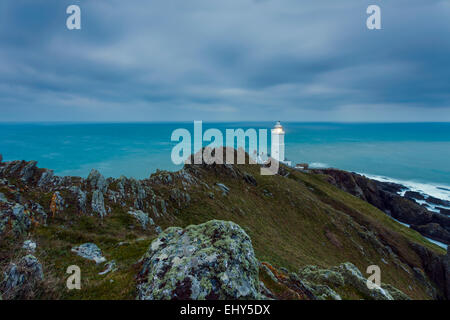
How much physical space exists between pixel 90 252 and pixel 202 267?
37.0ft

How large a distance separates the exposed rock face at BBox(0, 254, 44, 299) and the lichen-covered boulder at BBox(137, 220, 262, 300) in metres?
4.31

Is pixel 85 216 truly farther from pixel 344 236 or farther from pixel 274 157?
pixel 274 157

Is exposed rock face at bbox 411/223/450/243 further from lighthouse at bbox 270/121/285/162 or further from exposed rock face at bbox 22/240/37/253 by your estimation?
exposed rock face at bbox 22/240/37/253

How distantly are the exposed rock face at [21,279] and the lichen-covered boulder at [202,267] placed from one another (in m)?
4.31

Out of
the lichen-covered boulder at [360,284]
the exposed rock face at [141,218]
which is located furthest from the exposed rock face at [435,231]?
the exposed rock face at [141,218]

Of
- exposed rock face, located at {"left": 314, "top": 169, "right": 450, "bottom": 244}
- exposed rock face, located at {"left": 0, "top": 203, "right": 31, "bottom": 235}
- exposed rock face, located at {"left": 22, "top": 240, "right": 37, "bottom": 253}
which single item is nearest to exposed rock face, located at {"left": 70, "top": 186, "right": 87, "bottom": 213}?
exposed rock face, located at {"left": 0, "top": 203, "right": 31, "bottom": 235}

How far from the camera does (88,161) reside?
189 m

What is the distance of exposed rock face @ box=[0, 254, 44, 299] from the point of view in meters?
8.19

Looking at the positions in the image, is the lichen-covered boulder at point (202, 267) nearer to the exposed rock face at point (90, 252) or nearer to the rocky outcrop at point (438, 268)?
the exposed rock face at point (90, 252)

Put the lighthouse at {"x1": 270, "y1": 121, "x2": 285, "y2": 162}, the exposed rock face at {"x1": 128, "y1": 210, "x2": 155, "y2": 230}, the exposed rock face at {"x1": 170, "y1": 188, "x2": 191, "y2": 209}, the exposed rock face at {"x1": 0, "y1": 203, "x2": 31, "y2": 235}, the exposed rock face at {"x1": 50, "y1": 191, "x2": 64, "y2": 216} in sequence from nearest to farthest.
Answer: the exposed rock face at {"x1": 0, "y1": 203, "x2": 31, "y2": 235} < the exposed rock face at {"x1": 50, "y1": 191, "x2": 64, "y2": 216} < the exposed rock face at {"x1": 128, "y1": 210, "x2": 155, "y2": 230} < the exposed rock face at {"x1": 170, "y1": 188, "x2": 191, "y2": 209} < the lighthouse at {"x1": 270, "y1": 121, "x2": 285, "y2": 162}

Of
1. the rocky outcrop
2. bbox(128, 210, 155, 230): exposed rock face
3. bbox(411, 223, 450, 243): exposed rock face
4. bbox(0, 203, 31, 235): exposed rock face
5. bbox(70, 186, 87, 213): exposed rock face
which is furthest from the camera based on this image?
bbox(411, 223, 450, 243): exposed rock face
